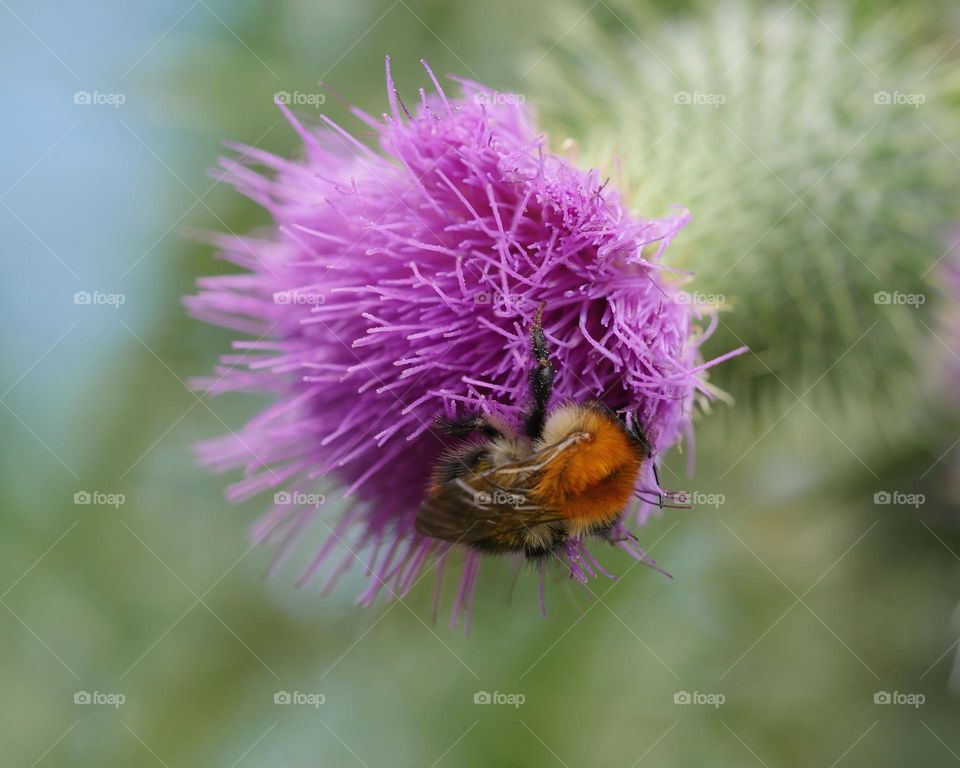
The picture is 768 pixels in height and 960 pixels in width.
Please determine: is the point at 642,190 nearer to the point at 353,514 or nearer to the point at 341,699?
the point at 353,514

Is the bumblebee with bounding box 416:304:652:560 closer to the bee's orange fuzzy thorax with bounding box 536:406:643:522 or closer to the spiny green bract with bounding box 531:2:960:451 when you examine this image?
the bee's orange fuzzy thorax with bounding box 536:406:643:522

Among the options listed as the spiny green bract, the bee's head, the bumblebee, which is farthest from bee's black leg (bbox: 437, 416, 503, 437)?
the spiny green bract

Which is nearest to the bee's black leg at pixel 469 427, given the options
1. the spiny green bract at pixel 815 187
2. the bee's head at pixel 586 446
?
the bee's head at pixel 586 446

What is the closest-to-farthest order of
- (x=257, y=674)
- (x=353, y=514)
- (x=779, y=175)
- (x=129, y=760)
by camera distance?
(x=353, y=514) < (x=779, y=175) < (x=129, y=760) < (x=257, y=674)

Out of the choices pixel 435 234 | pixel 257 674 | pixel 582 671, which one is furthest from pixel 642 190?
pixel 257 674

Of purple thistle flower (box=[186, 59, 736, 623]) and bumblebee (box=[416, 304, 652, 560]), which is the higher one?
purple thistle flower (box=[186, 59, 736, 623])

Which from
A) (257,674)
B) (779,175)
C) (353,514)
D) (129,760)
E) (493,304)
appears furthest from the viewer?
(257,674)
